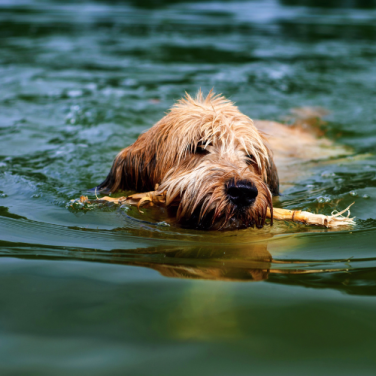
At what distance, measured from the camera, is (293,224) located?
4.43 metres

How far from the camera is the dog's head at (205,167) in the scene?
3887mm

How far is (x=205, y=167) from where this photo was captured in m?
4.16

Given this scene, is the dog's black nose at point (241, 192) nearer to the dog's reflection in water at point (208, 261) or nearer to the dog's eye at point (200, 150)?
the dog's reflection in water at point (208, 261)

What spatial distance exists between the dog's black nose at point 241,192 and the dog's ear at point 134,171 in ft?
3.71

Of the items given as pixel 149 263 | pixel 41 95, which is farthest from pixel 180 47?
pixel 149 263

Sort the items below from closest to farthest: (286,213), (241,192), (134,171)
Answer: (241,192) → (286,213) → (134,171)

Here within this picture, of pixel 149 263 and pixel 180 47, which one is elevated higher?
pixel 180 47

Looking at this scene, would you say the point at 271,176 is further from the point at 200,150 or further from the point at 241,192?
the point at 241,192

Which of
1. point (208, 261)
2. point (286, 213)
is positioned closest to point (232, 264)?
point (208, 261)

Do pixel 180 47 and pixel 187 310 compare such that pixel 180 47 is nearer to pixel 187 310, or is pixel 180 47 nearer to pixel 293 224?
pixel 293 224

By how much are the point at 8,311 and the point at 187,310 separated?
3.15ft

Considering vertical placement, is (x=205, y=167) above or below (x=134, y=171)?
above

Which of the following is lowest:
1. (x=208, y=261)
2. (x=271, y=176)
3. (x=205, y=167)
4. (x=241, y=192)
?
(x=208, y=261)

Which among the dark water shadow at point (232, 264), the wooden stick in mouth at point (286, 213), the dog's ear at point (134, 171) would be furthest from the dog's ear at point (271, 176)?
the dark water shadow at point (232, 264)
